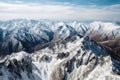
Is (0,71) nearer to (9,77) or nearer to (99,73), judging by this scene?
(9,77)

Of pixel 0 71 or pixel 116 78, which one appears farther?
pixel 0 71

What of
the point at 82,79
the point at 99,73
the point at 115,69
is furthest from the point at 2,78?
the point at 115,69

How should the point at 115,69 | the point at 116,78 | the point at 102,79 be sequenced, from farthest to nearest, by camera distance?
the point at 115,69 → the point at 102,79 → the point at 116,78

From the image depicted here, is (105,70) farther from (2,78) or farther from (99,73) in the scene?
(2,78)

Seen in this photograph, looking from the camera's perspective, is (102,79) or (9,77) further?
(9,77)

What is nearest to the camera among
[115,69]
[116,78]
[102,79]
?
[116,78]

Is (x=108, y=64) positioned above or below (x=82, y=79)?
above

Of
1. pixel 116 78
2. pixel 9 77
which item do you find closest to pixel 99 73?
pixel 116 78

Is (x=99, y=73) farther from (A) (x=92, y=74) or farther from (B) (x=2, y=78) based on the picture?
(B) (x=2, y=78)
